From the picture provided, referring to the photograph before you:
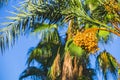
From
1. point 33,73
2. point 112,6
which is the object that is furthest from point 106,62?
point 33,73

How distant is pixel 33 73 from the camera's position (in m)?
19.1

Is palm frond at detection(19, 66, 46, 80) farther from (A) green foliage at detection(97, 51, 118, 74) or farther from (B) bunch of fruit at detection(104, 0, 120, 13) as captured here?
(B) bunch of fruit at detection(104, 0, 120, 13)

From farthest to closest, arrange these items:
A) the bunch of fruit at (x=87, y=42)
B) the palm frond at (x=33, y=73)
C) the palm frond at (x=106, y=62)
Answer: the palm frond at (x=33, y=73), the palm frond at (x=106, y=62), the bunch of fruit at (x=87, y=42)

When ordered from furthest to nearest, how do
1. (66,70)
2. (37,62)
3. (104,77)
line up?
(37,62) → (66,70) → (104,77)

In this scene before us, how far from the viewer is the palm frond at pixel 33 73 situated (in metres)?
18.9

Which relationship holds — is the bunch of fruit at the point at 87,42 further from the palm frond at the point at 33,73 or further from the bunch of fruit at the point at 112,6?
the palm frond at the point at 33,73

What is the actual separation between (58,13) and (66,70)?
4894 mm

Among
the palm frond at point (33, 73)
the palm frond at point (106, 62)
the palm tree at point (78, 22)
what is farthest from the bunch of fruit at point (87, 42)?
the palm frond at point (33, 73)

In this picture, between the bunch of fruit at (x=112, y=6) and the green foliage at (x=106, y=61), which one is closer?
the bunch of fruit at (x=112, y=6)

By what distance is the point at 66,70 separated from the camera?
44.4 ft

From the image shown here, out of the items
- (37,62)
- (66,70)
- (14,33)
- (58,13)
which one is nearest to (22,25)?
(14,33)

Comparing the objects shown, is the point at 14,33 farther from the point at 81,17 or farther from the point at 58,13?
the point at 81,17

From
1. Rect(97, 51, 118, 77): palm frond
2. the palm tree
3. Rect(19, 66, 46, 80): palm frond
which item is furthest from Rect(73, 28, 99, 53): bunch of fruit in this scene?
Rect(19, 66, 46, 80): palm frond

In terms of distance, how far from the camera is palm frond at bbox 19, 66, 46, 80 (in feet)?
62.1
